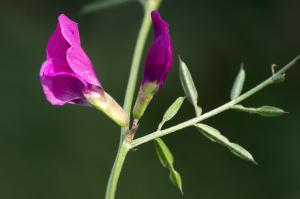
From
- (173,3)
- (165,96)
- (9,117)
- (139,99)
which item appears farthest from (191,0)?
(139,99)

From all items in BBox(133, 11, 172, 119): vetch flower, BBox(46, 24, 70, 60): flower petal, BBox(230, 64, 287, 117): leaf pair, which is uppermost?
BBox(46, 24, 70, 60): flower petal

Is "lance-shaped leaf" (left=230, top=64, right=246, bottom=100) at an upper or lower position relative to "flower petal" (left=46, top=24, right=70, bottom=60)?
lower

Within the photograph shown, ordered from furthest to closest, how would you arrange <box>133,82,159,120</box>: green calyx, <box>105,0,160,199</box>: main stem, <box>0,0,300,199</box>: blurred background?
<box>0,0,300,199</box>: blurred background
<box>133,82,159,120</box>: green calyx
<box>105,0,160,199</box>: main stem

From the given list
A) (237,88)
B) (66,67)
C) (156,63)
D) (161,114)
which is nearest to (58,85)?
(66,67)

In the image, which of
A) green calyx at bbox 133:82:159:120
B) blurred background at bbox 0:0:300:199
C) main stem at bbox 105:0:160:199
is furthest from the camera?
blurred background at bbox 0:0:300:199

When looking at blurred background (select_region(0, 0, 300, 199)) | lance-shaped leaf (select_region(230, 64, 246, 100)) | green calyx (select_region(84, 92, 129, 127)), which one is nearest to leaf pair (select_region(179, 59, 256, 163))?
lance-shaped leaf (select_region(230, 64, 246, 100))

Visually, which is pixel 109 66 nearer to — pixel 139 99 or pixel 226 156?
pixel 226 156

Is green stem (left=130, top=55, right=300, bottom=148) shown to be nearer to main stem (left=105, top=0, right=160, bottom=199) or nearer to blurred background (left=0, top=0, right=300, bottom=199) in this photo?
main stem (left=105, top=0, right=160, bottom=199)

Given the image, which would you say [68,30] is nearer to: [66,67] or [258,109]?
[66,67]

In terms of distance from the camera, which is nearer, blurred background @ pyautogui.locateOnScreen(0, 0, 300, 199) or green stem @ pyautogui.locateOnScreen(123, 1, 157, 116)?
green stem @ pyautogui.locateOnScreen(123, 1, 157, 116)
